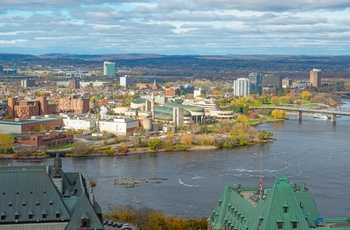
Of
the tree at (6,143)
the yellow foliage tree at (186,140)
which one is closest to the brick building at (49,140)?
the tree at (6,143)

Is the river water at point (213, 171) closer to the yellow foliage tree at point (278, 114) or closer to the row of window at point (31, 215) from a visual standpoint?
the row of window at point (31, 215)

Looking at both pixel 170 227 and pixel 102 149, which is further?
pixel 102 149

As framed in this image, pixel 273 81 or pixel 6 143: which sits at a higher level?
pixel 273 81

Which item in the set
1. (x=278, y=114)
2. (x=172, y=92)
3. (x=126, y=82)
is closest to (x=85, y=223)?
(x=278, y=114)

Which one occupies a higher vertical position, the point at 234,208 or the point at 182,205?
the point at 234,208

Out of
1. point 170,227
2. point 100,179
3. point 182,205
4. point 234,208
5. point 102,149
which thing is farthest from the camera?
point 102,149

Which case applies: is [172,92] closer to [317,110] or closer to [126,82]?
[126,82]

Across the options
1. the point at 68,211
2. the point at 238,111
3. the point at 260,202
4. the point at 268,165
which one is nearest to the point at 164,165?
the point at 268,165

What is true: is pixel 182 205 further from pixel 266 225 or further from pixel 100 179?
pixel 266 225
